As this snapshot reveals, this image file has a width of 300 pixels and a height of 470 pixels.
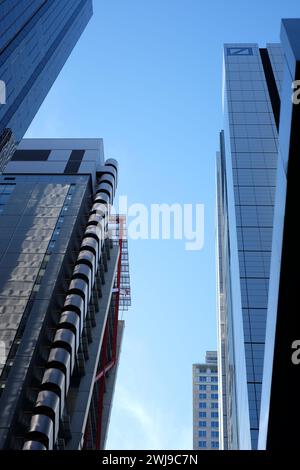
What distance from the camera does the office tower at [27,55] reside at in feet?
186

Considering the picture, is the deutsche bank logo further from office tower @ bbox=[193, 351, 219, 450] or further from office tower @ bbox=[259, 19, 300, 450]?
office tower @ bbox=[259, 19, 300, 450]

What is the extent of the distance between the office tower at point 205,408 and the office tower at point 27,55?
102 m

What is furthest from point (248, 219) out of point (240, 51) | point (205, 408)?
point (205, 408)

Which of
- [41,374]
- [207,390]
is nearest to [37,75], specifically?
[41,374]

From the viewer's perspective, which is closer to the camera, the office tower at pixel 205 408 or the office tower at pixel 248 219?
the office tower at pixel 248 219

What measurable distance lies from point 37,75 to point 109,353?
38916 millimetres

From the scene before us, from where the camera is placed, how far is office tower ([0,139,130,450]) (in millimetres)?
35906

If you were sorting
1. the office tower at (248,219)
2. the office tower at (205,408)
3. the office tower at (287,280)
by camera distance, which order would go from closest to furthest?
the office tower at (287,280), the office tower at (248,219), the office tower at (205,408)

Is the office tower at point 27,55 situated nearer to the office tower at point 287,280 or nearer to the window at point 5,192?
the window at point 5,192

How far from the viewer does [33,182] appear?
59062mm

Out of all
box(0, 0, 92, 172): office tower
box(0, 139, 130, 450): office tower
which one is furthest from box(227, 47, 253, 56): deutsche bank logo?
box(0, 139, 130, 450): office tower

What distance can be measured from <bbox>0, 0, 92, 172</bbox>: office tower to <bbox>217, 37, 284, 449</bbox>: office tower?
103ft

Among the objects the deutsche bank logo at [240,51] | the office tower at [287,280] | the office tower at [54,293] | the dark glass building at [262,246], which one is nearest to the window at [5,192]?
the office tower at [54,293]
